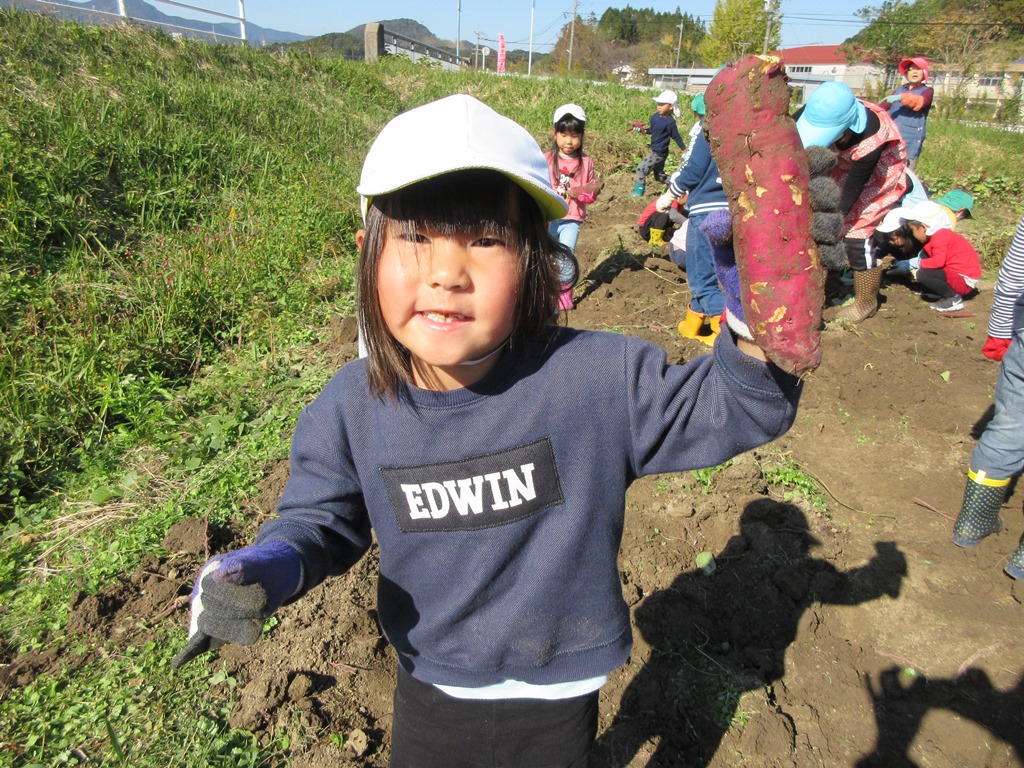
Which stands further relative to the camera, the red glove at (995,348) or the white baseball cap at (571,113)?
the white baseball cap at (571,113)

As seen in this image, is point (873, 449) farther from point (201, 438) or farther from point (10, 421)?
point (10, 421)

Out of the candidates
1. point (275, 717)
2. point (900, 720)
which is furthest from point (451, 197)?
point (900, 720)

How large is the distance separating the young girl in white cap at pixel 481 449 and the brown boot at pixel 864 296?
4794 mm

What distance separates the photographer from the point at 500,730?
1374mm

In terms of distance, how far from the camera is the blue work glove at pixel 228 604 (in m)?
1.00

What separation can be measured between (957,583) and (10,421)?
4544 millimetres

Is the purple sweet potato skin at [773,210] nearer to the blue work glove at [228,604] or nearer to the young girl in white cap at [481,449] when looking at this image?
the young girl in white cap at [481,449]

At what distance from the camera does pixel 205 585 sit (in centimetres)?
101

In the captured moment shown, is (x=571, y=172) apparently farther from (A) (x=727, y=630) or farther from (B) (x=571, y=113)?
(A) (x=727, y=630)

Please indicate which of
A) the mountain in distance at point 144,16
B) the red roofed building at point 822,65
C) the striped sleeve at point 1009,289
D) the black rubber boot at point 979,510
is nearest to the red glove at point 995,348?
the striped sleeve at point 1009,289

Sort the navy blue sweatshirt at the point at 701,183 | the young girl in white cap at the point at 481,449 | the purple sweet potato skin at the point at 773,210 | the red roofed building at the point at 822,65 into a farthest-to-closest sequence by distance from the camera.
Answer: the red roofed building at the point at 822,65 → the navy blue sweatshirt at the point at 701,183 → the young girl in white cap at the point at 481,449 → the purple sweet potato skin at the point at 773,210

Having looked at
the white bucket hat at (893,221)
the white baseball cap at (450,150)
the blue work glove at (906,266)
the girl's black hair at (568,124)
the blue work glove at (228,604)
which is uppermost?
the girl's black hair at (568,124)

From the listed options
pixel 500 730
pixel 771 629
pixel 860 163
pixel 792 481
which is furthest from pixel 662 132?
pixel 500 730

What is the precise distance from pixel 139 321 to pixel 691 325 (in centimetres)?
370
